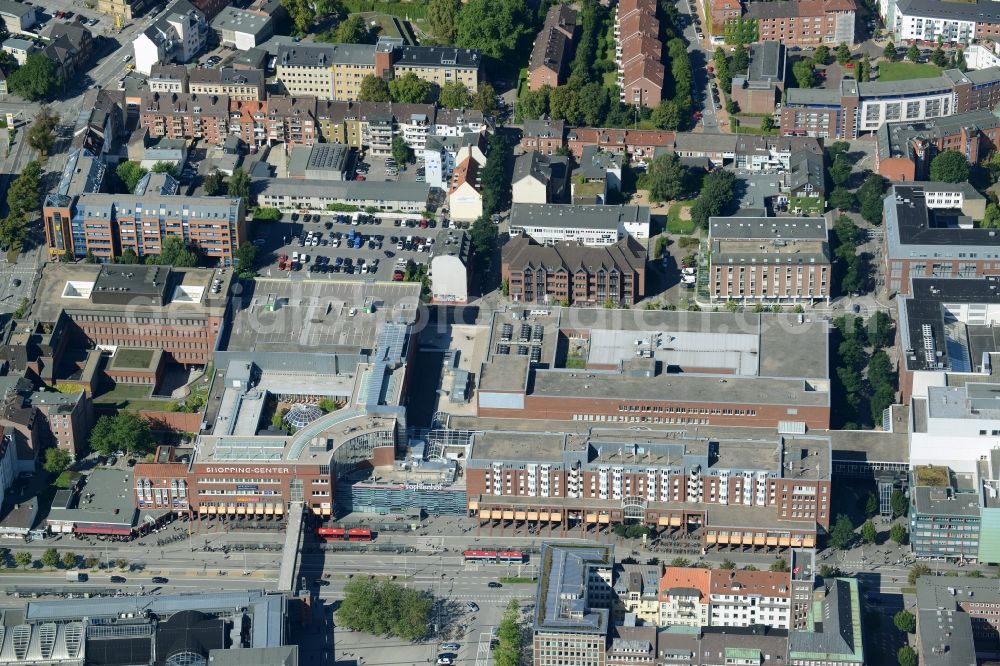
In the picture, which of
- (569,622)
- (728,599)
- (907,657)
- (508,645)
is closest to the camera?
(569,622)

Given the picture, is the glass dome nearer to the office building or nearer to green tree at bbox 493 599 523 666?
green tree at bbox 493 599 523 666

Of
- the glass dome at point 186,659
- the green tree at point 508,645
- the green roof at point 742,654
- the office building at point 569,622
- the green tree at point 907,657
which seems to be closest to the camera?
the green roof at point 742,654

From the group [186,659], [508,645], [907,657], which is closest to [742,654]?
[907,657]

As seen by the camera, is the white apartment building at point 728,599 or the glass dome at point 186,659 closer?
the glass dome at point 186,659

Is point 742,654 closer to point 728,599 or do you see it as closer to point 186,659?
point 728,599

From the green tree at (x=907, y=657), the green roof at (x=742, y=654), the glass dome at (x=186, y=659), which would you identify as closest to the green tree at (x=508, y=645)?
the green roof at (x=742, y=654)

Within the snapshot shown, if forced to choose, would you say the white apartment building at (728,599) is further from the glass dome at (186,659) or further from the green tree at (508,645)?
the glass dome at (186,659)

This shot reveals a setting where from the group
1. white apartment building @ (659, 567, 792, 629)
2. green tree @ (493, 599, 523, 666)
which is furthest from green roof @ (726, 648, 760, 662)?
green tree @ (493, 599, 523, 666)

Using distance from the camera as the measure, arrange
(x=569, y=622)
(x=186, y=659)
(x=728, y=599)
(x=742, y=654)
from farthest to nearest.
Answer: (x=728, y=599), (x=186, y=659), (x=569, y=622), (x=742, y=654)

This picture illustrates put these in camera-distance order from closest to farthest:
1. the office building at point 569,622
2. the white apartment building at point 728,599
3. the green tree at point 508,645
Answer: the office building at point 569,622, the green tree at point 508,645, the white apartment building at point 728,599

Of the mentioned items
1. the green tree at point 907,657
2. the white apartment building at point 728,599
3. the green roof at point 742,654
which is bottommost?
the green roof at point 742,654

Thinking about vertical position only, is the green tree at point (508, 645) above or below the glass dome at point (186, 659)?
above
